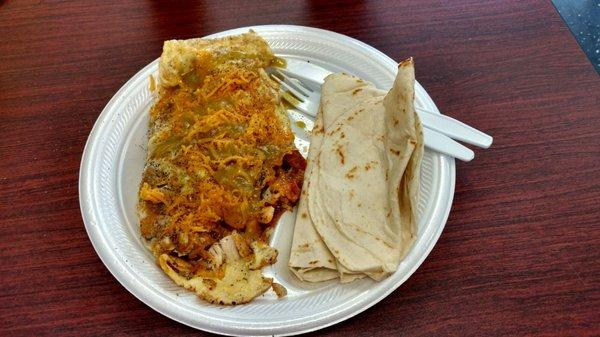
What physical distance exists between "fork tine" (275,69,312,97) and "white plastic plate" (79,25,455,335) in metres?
0.09

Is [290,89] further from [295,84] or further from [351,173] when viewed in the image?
[351,173]

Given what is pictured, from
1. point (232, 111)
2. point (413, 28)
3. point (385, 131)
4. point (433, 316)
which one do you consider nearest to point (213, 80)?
point (232, 111)

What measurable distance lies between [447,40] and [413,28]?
18cm

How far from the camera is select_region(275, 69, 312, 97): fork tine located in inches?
83.5

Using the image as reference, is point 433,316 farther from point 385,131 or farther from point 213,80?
point 213,80

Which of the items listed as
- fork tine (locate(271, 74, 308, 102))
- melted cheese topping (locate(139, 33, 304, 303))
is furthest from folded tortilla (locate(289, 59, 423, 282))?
fork tine (locate(271, 74, 308, 102))

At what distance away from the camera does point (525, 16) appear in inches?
93.4

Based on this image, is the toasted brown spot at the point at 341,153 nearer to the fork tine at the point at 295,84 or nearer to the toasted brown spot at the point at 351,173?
the toasted brown spot at the point at 351,173

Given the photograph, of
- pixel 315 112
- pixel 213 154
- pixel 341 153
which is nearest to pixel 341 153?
pixel 341 153

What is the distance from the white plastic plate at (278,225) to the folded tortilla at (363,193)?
6 centimetres

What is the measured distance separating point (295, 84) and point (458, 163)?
0.76 metres

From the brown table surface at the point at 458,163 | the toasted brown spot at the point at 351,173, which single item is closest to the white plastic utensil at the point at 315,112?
the brown table surface at the point at 458,163

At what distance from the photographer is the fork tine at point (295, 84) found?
6.96ft

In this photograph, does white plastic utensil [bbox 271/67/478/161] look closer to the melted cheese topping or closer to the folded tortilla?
the melted cheese topping
